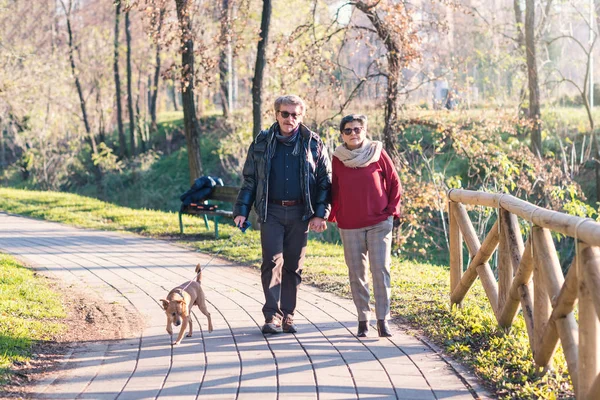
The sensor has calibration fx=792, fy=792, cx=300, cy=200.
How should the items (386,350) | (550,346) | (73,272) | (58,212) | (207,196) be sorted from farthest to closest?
(58,212) → (207,196) → (73,272) → (386,350) → (550,346)

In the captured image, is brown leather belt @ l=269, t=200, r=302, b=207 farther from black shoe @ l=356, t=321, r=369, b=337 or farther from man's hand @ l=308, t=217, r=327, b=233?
black shoe @ l=356, t=321, r=369, b=337

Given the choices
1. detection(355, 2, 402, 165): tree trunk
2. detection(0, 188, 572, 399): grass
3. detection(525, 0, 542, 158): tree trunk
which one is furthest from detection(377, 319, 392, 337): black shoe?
detection(525, 0, 542, 158): tree trunk

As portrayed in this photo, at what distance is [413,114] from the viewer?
1738 centimetres

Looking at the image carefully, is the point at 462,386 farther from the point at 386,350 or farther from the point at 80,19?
the point at 80,19

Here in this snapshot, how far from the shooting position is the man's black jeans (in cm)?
688

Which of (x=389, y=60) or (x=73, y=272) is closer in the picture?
(x=73, y=272)

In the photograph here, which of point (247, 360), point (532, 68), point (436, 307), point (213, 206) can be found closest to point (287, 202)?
point (247, 360)

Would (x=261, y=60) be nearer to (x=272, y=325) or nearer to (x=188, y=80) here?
(x=188, y=80)

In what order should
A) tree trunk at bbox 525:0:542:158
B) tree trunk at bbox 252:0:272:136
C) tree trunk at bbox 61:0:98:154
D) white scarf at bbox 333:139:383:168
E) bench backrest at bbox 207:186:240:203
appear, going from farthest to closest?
1. tree trunk at bbox 61:0:98:154
2. tree trunk at bbox 525:0:542:158
3. tree trunk at bbox 252:0:272:136
4. bench backrest at bbox 207:186:240:203
5. white scarf at bbox 333:139:383:168

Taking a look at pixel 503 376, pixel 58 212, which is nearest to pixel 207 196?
pixel 58 212

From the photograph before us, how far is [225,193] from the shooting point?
1470 centimetres

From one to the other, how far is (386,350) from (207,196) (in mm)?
9341

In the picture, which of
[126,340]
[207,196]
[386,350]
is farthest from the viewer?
[207,196]

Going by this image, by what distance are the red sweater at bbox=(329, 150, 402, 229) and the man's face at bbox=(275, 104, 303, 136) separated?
0.47m
